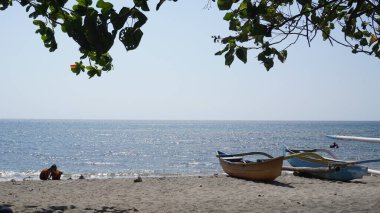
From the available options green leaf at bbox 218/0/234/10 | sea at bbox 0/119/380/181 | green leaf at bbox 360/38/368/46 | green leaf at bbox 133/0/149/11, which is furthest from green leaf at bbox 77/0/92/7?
sea at bbox 0/119/380/181

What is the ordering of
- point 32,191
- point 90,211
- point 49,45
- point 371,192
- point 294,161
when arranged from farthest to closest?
point 294,161, point 32,191, point 371,192, point 90,211, point 49,45

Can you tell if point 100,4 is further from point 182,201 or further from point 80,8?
point 182,201

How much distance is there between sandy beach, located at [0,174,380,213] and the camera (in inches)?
358

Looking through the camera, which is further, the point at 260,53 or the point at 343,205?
the point at 343,205

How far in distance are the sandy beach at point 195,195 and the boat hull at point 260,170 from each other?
1.17ft

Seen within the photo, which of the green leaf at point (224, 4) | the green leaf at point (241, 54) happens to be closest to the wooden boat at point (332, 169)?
the green leaf at point (241, 54)

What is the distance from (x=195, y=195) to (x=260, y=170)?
3576 millimetres

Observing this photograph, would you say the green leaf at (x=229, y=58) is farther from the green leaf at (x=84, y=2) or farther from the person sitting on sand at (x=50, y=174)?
the person sitting on sand at (x=50, y=174)

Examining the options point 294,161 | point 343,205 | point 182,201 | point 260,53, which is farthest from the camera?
point 294,161

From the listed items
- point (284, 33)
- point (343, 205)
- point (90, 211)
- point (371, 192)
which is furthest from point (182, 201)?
point (284, 33)

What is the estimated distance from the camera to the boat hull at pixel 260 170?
1377 cm

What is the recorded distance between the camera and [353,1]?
4062 millimetres

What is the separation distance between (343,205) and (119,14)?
813 cm

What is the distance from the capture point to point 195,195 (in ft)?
37.8
